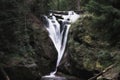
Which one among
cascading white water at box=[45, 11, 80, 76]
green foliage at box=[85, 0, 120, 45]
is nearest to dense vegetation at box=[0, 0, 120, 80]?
green foliage at box=[85, 0, 120, 45]

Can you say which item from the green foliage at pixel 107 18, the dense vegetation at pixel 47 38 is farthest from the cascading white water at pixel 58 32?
the green foliage at pixel 107 18

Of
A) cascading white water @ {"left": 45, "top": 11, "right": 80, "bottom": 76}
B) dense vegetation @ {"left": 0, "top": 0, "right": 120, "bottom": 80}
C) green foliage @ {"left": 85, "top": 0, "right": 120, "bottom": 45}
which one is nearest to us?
green foliage @ {"left": 85, "top": 0, "right": 120, "bottom": 45}

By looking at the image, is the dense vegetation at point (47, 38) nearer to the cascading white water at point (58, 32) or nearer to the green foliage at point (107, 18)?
the green foliage at point (107, 18)

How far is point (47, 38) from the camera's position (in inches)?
864

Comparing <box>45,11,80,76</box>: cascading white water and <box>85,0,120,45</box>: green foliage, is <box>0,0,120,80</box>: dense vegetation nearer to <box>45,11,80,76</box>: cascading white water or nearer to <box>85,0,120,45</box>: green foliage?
<box>85,0,120,45</box>: green foliage

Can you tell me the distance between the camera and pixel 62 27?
23359mm

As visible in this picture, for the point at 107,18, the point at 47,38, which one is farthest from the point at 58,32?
the point at 107,18

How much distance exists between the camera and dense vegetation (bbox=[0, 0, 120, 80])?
30.2 ft

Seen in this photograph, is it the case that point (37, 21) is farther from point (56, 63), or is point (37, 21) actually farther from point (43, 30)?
point (56, 63)

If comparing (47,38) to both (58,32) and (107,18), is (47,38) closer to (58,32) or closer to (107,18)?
(58,32)

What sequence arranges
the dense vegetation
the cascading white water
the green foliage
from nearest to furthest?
1. the green foliage
2. the dense vegetation
3. the cascading white water

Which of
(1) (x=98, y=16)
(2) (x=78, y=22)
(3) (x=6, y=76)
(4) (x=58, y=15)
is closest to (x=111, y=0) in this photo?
(1) (x=98, y=16)

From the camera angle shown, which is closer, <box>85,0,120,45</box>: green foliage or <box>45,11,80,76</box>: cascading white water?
<box>85,0,120,45</box>: green foliage

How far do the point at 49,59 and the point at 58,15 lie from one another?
5881 mm
